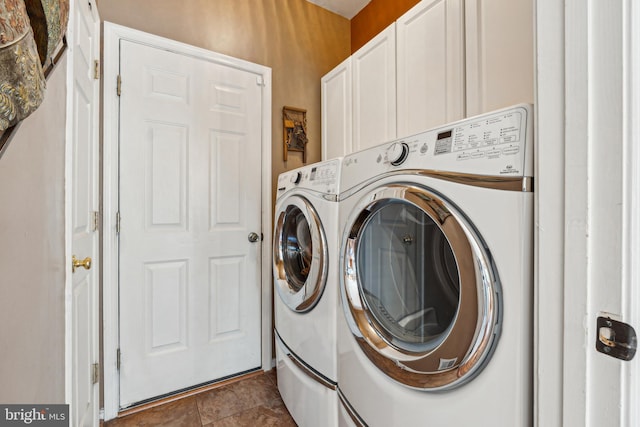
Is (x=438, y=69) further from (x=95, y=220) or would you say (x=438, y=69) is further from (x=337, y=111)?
(x=95, y=220)

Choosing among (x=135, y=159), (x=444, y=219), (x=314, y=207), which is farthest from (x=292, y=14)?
(x=444, y=219)

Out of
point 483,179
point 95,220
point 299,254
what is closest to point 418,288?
point 483,179

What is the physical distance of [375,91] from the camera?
1.59m

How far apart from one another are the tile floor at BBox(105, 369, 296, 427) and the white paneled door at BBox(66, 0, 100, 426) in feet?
0.87

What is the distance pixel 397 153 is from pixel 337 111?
1.20 meters

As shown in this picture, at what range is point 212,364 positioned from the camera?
1778 millimetres

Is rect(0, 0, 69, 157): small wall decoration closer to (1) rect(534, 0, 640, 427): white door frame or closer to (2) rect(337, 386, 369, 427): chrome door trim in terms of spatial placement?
(1) rect(534, 0, 640, 427): white door frame

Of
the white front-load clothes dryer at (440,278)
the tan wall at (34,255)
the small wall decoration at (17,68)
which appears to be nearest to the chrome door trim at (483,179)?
the white front-load clothes dryer at (440,278)

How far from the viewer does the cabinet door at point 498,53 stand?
970 mm

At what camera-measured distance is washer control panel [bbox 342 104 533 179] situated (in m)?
0.58

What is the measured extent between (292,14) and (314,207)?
1674 mm

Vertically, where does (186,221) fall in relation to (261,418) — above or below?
above

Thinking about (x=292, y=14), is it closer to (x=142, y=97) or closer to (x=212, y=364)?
(x=142, y=97)

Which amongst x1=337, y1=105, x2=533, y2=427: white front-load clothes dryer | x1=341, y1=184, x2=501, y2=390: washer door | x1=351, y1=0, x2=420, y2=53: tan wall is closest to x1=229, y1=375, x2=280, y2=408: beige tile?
x1=337, y1=105, x2=533, y2=427: white front-load clothes dryer
